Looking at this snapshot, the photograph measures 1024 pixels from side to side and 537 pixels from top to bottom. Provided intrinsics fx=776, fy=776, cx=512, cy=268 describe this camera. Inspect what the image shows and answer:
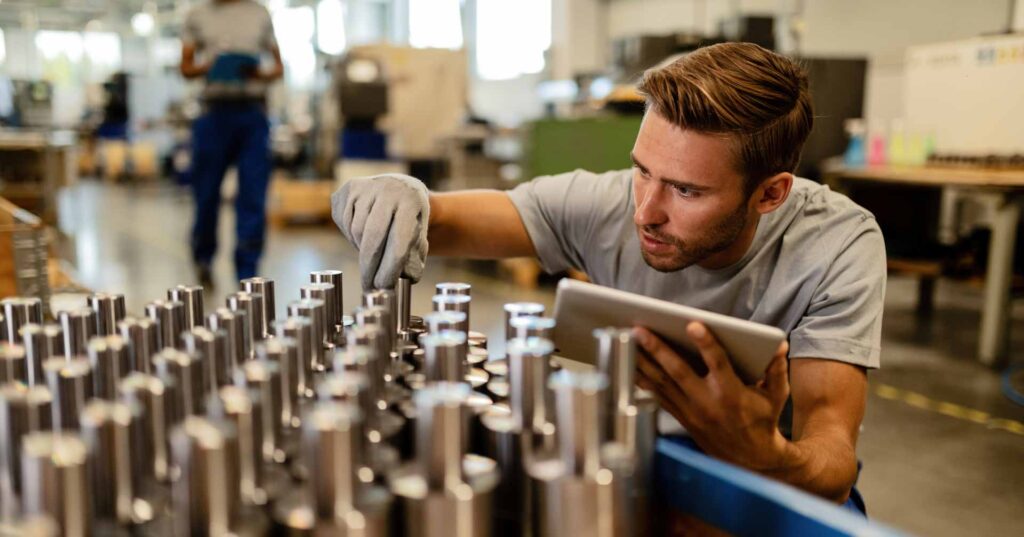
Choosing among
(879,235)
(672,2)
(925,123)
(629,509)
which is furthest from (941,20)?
(629,509)

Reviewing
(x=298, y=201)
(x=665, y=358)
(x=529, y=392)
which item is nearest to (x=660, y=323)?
(x=665, y=358)

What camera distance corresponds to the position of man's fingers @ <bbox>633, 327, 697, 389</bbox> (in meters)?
0.58

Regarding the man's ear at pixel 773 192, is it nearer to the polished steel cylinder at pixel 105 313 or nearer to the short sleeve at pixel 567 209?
the short sleeve at pixel 567 209

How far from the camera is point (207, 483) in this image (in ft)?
1.25

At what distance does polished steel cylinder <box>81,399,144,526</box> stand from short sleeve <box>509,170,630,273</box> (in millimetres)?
919

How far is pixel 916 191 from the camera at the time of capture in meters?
3.94

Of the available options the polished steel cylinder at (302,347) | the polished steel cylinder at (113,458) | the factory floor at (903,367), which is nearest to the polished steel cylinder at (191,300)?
the polished steel cylinder at (302,347)

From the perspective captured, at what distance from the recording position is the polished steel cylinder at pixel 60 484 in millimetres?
371

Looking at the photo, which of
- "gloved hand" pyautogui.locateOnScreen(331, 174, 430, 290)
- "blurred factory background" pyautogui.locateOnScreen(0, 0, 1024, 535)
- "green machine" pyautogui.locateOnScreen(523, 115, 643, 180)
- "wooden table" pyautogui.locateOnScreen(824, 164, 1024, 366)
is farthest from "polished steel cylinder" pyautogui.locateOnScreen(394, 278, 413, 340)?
"green machine" pyautogui.locateOnScreen(523, 115, 643, 180)

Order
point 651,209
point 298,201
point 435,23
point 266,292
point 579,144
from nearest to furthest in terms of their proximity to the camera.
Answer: point 266,292 → point 651,209 → point 579,144 → point 298,201 → point 435,23

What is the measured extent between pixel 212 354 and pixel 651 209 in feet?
2.06

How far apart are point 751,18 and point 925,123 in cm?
105

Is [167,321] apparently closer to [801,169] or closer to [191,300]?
[191,300]

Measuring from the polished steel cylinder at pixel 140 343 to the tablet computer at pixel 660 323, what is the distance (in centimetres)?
30
